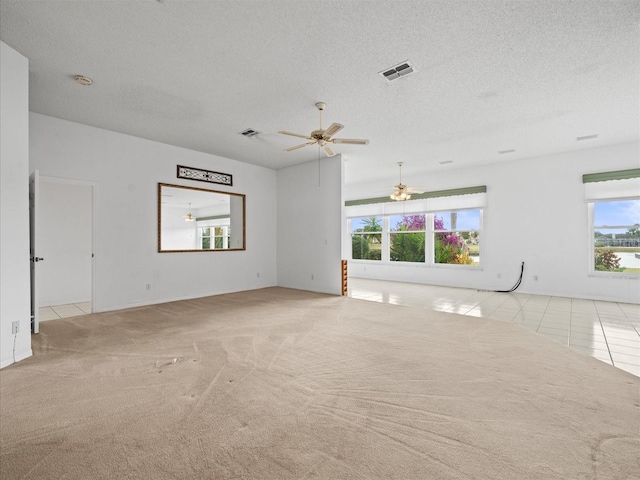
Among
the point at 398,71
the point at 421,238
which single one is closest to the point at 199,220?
the point at 398,71

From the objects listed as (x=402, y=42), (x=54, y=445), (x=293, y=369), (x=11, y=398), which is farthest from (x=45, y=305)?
(x=402, y=42)

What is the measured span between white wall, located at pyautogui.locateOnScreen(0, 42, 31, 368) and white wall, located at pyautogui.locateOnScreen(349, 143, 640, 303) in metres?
7.79

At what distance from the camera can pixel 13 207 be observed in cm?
282

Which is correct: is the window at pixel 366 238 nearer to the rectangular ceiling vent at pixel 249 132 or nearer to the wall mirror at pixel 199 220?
the wall mirror at pixel 199 220

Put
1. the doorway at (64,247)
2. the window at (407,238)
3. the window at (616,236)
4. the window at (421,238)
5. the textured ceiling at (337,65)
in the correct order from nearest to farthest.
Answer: the textured ceiling at (337,65)
the doorway at (64,247)
the window at (616,236)
the window at (421,238)
the window at (407,238)

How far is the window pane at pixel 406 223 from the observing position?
8234 millimetres

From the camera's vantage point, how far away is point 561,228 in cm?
611

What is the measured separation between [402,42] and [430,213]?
5.79 meters

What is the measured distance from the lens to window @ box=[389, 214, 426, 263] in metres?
8.21

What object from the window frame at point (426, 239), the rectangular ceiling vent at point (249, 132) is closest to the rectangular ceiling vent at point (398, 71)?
the rectangular ceiling vent at point (249, 132)

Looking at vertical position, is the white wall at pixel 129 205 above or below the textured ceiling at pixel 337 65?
below

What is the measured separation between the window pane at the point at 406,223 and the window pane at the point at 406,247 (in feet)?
0.49

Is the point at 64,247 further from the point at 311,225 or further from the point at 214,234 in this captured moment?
the point at 311,225

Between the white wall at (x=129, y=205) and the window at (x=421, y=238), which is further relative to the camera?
the window at (x=421, y=238)
